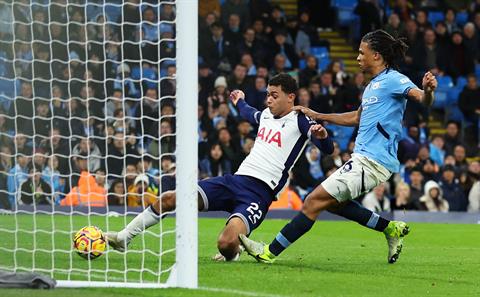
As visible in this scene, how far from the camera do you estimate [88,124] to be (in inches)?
401

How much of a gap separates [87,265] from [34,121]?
1.29 meters

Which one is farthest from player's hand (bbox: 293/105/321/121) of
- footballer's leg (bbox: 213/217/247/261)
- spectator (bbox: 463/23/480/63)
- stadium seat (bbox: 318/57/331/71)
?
spectator (bbox: 463/23/480/63)

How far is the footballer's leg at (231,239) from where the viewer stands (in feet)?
32.7

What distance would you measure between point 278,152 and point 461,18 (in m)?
17.0

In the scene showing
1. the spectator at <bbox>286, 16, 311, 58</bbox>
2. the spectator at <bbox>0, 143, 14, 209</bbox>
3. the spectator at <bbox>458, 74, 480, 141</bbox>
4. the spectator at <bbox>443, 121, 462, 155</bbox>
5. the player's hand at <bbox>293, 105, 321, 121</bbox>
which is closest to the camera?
the spectator at <bbox>0, 143, 14, 209</bbox>

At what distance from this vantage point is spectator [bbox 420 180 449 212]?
65.9 feet

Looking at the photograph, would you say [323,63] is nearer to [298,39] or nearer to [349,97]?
[298,39]

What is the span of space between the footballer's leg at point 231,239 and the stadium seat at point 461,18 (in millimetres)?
17288

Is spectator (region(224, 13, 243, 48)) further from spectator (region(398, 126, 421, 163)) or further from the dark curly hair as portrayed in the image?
the dark curly hair

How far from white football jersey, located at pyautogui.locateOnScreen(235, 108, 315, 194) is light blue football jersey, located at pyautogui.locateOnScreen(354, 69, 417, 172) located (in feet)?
1.91

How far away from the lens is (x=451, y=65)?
24.7 meters

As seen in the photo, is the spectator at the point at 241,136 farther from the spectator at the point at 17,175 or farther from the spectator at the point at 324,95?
the spectator at the point at 17,175

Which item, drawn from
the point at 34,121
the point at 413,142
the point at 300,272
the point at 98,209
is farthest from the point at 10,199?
the point at 413,142

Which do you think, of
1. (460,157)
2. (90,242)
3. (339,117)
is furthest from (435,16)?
(90,242)
